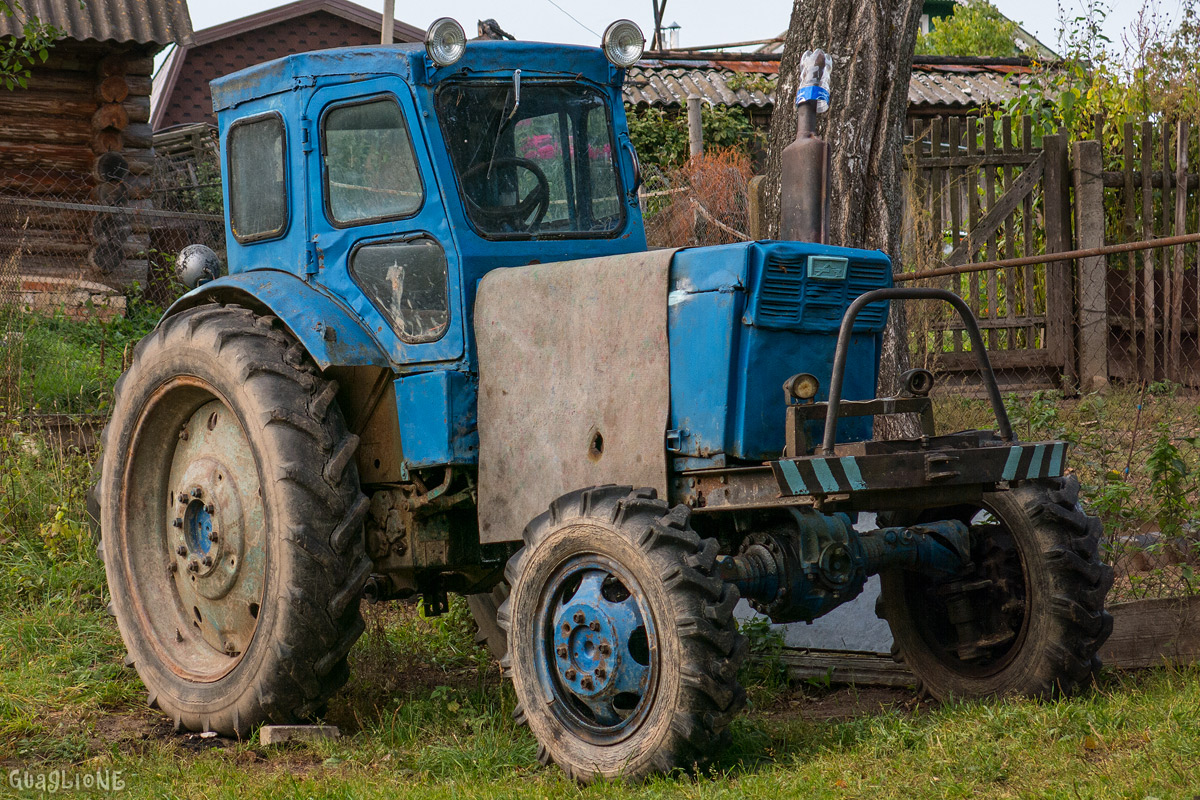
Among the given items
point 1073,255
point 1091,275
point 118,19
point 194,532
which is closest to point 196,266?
point 194,532

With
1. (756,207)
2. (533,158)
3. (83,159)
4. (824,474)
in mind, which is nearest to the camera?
(824,474)

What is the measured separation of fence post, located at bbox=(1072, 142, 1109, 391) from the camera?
941 cm

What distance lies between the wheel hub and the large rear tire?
91cm

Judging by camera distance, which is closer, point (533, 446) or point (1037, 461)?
point (1037, 461)

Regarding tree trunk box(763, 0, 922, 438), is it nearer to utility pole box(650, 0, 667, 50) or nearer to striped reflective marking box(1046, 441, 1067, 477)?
striped reflective marking box(1046, 441, 1067, 477)

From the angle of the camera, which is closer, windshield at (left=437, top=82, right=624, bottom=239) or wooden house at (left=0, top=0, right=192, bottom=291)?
windshield at (left=437, top=82, right=624, bottom=239)

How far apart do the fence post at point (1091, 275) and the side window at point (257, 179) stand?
643 centimetres

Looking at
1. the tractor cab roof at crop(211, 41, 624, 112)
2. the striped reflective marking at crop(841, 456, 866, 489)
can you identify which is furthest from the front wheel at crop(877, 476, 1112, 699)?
the tractor cab roof at crop(211, 41, 624, 112)

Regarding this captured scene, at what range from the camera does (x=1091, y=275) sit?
30.9 feet

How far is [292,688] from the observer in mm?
4582

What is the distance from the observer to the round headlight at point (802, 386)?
13.4ft

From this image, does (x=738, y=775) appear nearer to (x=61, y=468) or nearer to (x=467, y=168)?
(x=467, y=168)

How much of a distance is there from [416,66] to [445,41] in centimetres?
18

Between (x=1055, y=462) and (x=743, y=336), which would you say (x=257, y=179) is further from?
(x=1055, y=462)
